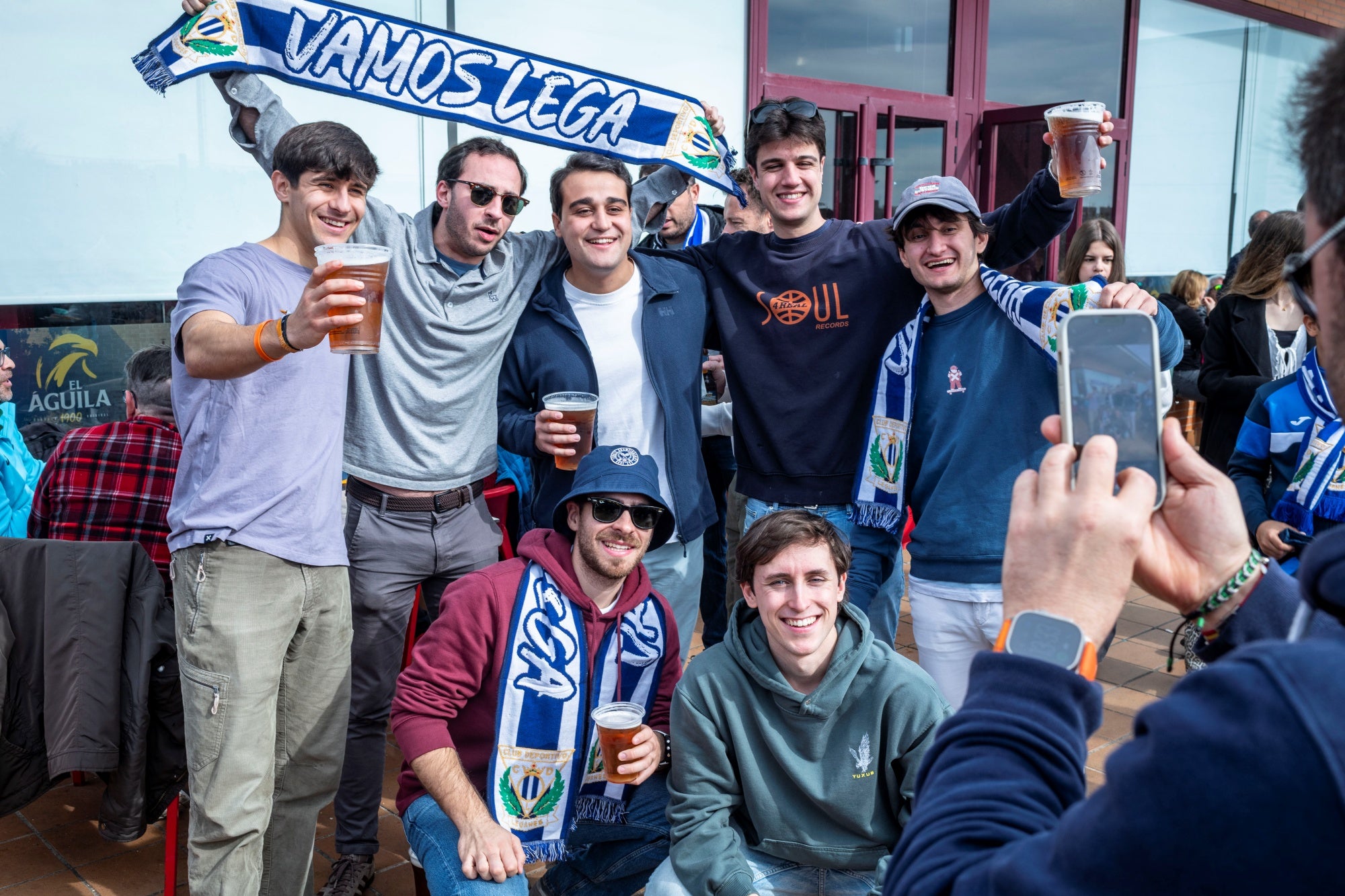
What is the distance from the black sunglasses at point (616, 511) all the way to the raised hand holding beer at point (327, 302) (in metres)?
0.85

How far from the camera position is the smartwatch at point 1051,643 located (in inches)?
35.2

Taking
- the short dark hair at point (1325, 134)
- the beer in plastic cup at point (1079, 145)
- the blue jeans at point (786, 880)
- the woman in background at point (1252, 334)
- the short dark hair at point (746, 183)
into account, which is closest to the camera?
the short dark hair at point (1325, 134)

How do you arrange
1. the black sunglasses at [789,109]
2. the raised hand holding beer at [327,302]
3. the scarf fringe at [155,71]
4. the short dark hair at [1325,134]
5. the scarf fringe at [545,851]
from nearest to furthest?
the short dark hair at [1325,134] → the raised hand holding beer at [327,302] → the scarf fringe at [545,851] → the scarf fringe at [155,71] → the black sunglasses at [789,109]

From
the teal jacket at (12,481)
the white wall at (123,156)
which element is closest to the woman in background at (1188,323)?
the white wall at (123,156)

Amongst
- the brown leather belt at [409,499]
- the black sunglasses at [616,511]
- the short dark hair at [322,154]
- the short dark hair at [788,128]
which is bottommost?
the brown leather belt at [409,499]

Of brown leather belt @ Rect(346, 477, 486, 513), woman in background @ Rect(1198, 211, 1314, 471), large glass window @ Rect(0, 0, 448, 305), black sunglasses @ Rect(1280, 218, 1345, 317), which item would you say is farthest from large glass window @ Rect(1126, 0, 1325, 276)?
black sunglasses @ Rect(1280, 218, 1345, 317)

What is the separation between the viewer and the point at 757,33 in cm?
729

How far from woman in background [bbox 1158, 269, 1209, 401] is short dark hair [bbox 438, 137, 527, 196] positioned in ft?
13.4

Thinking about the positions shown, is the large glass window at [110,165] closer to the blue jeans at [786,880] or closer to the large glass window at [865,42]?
the large glass window at [865,42]

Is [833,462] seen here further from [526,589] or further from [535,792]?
[535,792]

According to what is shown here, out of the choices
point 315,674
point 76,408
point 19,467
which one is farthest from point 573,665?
point 76,408

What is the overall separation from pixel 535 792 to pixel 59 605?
58.0 inches

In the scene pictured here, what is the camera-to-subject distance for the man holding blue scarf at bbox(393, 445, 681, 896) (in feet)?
8.80

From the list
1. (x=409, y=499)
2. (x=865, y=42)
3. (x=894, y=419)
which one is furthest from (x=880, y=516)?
(x=865, y=42)
